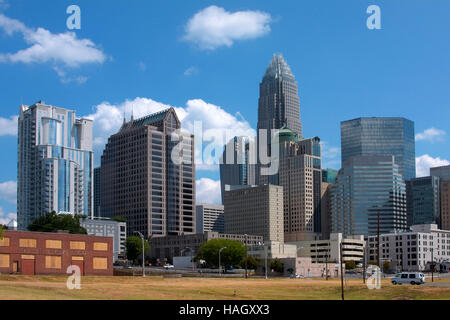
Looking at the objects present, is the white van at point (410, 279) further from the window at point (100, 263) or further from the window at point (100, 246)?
the window at point (100, 246)

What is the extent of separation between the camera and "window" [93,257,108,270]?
12925cm

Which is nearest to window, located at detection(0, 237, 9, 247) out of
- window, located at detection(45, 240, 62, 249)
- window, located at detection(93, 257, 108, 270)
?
window, located at detection(45, 240, 62, 249)

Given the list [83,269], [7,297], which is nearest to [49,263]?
[83,269]

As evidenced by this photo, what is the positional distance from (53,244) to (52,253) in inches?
66.4

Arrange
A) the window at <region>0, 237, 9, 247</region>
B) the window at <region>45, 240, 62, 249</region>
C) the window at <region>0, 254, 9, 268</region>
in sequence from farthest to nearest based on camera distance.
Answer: the window at <region>45, 240, 62, 249</region>
the window at <region>0, 237, 9, 247</region>
the window at <region>0, 254, 9, 268</region>

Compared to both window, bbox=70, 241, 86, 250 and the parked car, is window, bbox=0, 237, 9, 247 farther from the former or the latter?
the parked car

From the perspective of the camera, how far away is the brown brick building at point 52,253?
386 ft

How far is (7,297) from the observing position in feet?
180

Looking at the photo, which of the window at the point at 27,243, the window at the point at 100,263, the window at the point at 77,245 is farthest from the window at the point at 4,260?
the window at the point at 100,263

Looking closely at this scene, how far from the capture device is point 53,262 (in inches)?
4838

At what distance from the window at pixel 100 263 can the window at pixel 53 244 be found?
844 centimetres

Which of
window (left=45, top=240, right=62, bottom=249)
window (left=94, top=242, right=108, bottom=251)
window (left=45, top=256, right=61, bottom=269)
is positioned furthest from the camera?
window (left=94, top=242, right=108, bottom=251)
